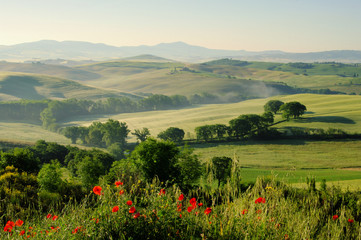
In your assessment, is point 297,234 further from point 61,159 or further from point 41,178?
point 61,159

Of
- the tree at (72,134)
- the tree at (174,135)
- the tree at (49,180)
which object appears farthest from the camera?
the tree at (72,134)

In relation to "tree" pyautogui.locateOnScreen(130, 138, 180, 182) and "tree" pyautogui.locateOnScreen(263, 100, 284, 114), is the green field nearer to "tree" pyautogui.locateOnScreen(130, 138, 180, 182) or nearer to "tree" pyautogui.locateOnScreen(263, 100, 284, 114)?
"tree" pyautogui.locateOnScreen(130, 138, 180, 182)

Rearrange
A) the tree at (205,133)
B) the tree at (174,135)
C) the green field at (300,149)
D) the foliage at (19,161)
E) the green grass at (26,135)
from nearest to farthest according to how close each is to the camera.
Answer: the foliage at (19,161), the green field at (300,149), the tree at (205,133), the tree at (174,135), the green grass at (26,135)

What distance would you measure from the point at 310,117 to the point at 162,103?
96179 mm

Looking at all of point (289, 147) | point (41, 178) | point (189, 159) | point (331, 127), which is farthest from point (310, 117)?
point (41, 178)

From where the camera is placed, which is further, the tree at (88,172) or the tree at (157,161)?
the tree at (88,172)

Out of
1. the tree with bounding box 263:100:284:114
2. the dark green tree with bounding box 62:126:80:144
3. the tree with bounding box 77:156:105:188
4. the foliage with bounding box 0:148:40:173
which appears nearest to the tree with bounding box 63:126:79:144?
the dark green tree with bounding box 62:126:80:144

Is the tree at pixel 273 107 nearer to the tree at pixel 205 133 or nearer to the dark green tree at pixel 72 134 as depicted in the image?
the tree at pixel 205 133

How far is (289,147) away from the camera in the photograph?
67812 mm

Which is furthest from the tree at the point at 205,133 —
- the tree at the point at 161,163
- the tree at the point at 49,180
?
the tree at the point at 49,180

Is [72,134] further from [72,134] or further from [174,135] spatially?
[174,135]

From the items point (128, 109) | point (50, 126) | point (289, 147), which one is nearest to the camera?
point (289, 147)

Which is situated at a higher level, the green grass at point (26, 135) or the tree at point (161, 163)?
the tree at point (161, 163)

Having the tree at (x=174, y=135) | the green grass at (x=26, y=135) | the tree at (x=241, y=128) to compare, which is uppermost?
the tree at (x=241, y=128)
